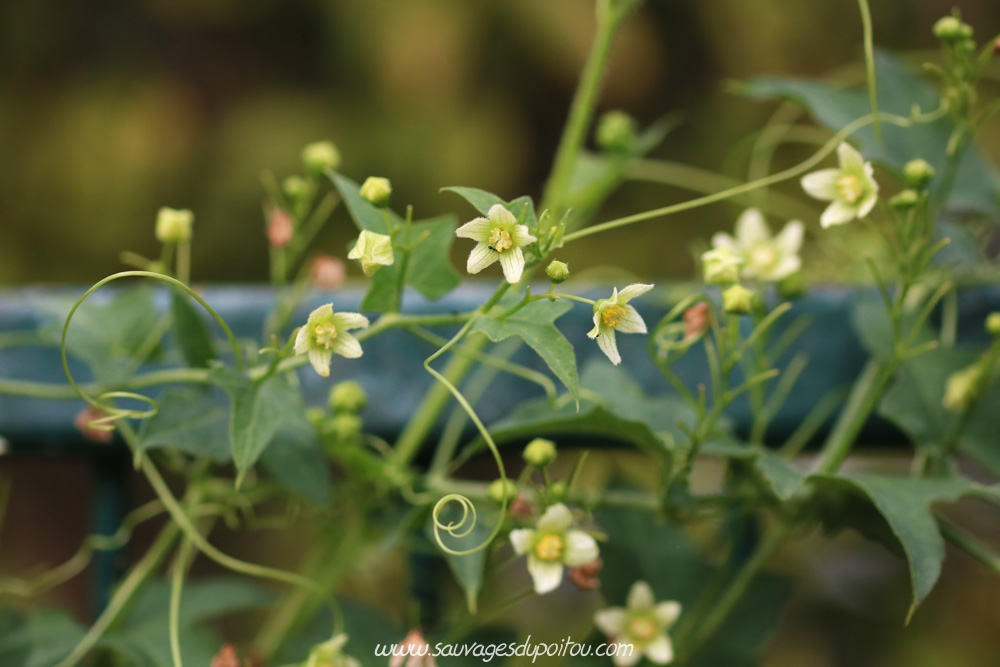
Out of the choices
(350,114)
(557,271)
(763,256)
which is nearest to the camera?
(557,271)

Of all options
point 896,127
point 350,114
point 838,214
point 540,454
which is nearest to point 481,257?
point 540,454

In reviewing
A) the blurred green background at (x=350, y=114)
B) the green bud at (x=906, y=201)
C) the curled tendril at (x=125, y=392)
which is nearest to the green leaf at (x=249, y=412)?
the curled tendril at (x=125, y=392)

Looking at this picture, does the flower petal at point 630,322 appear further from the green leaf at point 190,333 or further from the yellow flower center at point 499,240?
the green leaf at point 190,333

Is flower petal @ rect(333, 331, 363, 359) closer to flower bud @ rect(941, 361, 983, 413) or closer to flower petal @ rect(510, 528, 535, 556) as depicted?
flower petal @ rect(510, 528, 535, 556)

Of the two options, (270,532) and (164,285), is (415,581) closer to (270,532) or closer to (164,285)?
(164,285)

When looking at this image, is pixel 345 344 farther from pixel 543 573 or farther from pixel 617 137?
pixel 617 137

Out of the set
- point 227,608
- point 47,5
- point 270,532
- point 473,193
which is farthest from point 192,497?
point 47,5

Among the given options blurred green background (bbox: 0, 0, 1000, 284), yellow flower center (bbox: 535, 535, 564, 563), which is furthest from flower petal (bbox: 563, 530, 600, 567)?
blurred green background (bbox: 0, 0, 1000, 284)
